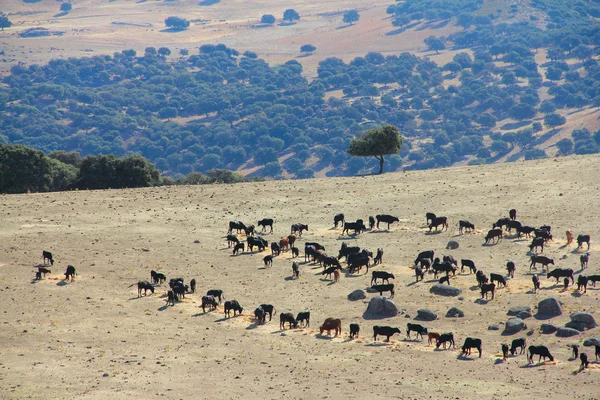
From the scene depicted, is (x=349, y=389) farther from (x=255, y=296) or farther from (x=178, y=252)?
(x=178, y=252)

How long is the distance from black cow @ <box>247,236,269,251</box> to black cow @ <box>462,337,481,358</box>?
19.0 metres

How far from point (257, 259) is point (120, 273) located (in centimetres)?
827

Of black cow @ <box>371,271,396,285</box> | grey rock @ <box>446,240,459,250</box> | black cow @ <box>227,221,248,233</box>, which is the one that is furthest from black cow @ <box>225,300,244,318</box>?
grey rock @ <box>446,240,459,250</box>

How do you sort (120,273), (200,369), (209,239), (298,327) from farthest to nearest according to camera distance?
(209,239) → (120,273) → (298,327) → (200,369)

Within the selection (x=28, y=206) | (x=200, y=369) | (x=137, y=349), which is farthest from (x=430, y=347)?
(x=28, y=206)

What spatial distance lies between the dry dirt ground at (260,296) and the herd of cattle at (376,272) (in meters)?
0.56

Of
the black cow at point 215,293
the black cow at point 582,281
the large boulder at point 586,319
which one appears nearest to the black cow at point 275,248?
the black cow at point 215,293

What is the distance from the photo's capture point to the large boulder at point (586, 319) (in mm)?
40384

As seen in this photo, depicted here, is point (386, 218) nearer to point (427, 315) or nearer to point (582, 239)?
point (582, 239)

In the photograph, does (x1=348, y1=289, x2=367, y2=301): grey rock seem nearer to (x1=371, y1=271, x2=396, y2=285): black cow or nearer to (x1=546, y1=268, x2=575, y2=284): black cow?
(x1=371, y1=271, x2=396, y2=285): black cow

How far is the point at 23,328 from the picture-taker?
133 ft

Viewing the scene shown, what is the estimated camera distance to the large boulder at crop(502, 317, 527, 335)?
1588 inches

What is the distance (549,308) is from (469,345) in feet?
22.4

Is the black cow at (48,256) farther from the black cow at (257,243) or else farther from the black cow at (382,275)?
the black cow at (382,275)
